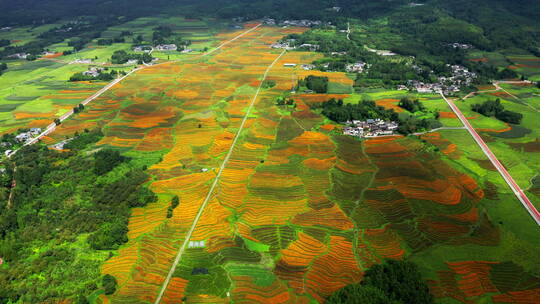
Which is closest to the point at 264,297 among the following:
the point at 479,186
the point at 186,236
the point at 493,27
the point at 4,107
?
the point at 186,236

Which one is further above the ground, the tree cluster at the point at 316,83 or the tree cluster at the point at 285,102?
the tree cluster at the point at 316,83

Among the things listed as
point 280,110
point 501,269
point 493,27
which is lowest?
point 501,269

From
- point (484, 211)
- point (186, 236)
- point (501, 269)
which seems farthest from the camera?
point (484, 211)

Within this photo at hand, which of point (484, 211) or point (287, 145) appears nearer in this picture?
point (484, 211)

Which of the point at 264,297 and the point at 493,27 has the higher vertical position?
the point at 493,27

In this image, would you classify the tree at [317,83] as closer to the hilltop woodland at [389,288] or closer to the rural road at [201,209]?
the rural road at [201,209]

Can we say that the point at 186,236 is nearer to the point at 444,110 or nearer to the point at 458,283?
the point at 458,283

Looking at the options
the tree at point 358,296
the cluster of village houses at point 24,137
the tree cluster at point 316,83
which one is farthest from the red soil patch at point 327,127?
the cluster of village houses at point 24,137
